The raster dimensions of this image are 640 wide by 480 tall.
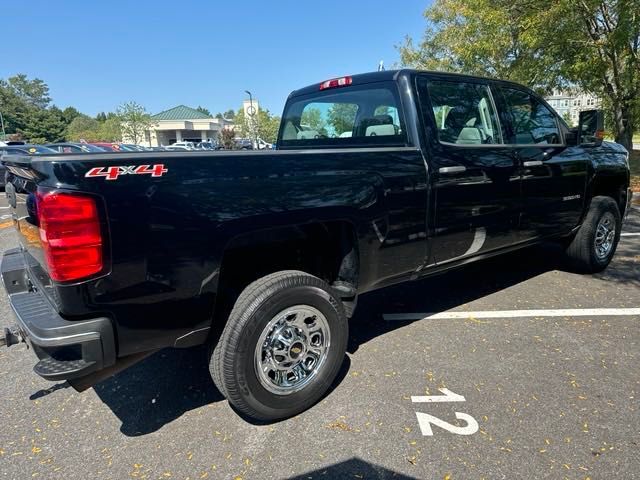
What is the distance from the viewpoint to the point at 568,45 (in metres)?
11.3

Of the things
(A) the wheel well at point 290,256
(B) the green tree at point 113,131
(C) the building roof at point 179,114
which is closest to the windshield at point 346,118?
(A) the wheel well at point 290,256

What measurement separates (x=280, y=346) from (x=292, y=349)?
82 millimetres

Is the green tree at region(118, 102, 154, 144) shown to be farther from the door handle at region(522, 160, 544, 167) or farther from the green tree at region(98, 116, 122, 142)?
the door handle at region(522, 160, 544, 167)

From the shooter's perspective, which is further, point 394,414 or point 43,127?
point 43,127

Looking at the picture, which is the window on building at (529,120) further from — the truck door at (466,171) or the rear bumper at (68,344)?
the rear bumper at (68,344)

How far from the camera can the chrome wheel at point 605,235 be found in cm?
495

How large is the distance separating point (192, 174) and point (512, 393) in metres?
2.33

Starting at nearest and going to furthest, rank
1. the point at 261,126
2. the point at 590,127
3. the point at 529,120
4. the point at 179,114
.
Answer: the point at 529,120 → the point at 590,127 → the point at 261,126 → the point at 179,114

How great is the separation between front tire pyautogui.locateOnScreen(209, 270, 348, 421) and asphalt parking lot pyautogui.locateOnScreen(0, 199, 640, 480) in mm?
172

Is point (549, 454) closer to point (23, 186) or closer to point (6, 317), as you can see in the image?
point (23, 186)

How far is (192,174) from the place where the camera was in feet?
6.83

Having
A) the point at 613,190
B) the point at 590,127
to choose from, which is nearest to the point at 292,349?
the point at 590,127

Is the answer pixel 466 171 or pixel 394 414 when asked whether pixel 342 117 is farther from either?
pixel 394 414

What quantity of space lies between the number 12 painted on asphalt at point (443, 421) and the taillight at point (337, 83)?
8.32 feet
